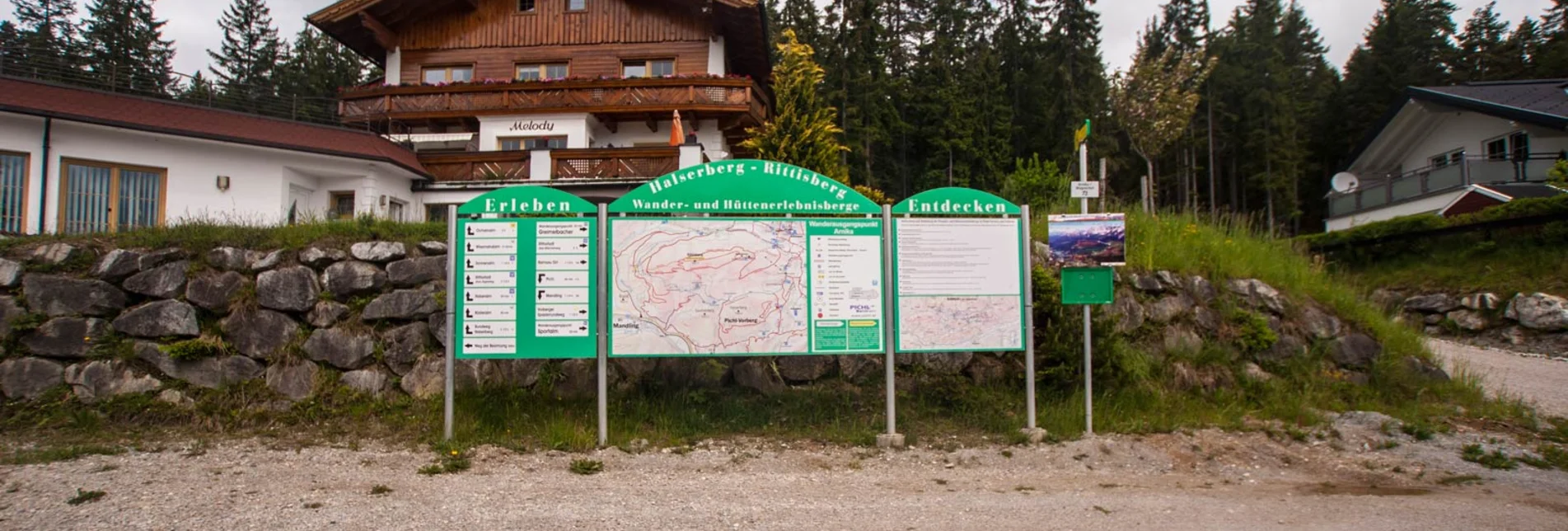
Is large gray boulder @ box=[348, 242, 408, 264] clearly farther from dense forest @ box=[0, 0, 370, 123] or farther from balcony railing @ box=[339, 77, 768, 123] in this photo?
dense forest @ box=[0, 0, 370, 123]

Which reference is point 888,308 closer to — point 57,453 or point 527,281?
point 527,281

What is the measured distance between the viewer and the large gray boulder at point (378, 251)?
865 centimetres

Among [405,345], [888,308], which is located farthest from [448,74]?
[888,308]

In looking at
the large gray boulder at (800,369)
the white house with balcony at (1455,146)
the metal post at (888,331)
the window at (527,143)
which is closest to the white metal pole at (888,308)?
the metal post at (888,331)

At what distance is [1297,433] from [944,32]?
42199 millimetres

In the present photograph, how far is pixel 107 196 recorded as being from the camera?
14805mm

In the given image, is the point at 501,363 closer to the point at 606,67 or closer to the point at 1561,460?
the point at 1561,460

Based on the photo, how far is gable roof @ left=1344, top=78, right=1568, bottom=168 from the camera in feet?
75.5

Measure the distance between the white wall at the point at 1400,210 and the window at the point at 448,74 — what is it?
27.0m

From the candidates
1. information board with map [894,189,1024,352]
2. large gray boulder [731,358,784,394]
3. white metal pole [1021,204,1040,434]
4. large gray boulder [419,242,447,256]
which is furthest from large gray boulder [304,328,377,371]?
white metal pole [1021,204,1040,434]

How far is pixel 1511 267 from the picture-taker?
15562 mm

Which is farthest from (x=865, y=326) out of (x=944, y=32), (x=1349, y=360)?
(x=944, y=32)

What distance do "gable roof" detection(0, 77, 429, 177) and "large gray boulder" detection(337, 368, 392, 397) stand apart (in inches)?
406

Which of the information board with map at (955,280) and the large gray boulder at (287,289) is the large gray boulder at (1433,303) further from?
the large gray boulder at (287,289)
